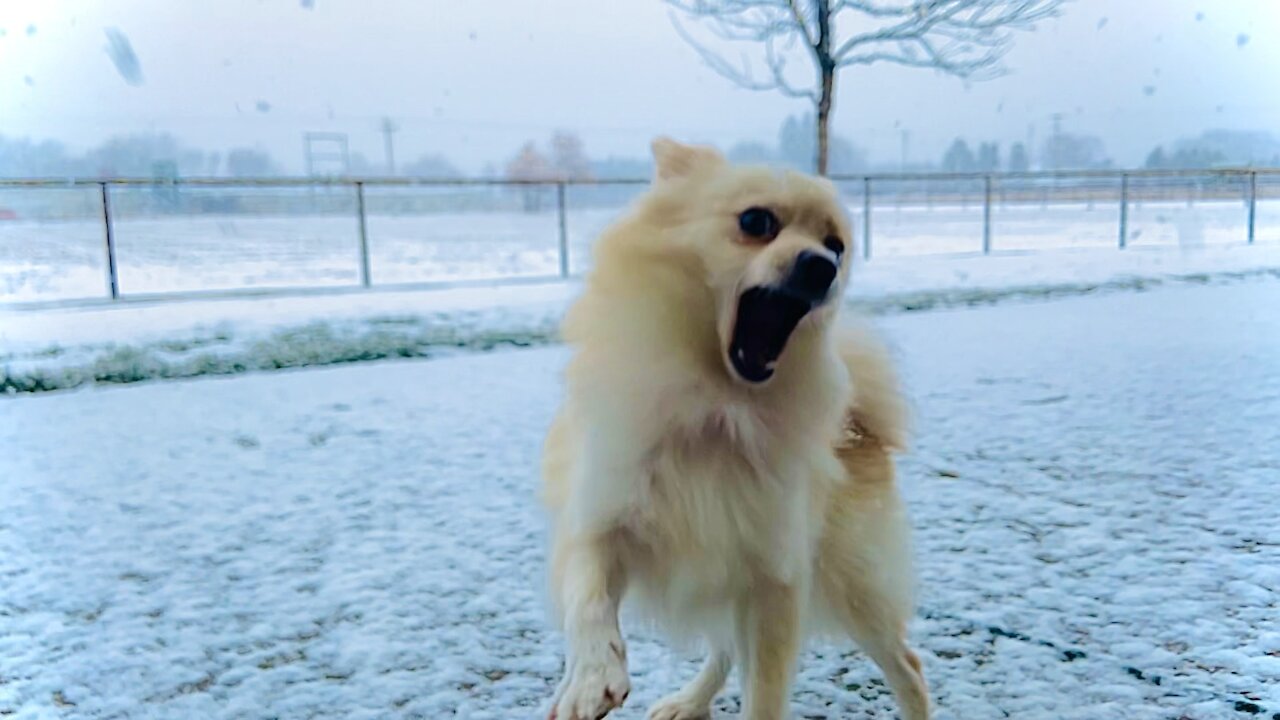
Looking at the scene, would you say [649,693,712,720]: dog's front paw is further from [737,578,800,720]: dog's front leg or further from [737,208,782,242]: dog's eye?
[737,208,782,242]: dog's eye

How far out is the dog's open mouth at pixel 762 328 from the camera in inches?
43.9

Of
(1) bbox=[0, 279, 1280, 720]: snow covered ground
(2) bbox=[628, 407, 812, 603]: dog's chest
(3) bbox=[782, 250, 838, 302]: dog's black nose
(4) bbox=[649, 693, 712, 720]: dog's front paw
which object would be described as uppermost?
(3) bbox=[782, 250, 838, 302]: dog's black nose

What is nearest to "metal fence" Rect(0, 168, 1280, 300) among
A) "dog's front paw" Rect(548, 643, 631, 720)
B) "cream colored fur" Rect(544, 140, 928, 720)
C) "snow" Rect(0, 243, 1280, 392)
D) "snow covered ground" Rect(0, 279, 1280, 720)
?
"snow" Rect(0, 243, 1280, 392)

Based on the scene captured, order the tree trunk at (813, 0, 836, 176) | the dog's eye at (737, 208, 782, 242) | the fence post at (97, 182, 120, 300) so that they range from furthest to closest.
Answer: the fence post at (97, 182, 120, 300)
the tree trunk at (813, 0, 836, 176)
the dog's eye at (737, 208, 782, 242)

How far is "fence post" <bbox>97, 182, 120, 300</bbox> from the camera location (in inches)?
244

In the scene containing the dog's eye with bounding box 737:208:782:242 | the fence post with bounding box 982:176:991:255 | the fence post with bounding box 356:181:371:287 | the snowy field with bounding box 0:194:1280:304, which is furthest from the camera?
the fence post with bounding box 982:176:991:255

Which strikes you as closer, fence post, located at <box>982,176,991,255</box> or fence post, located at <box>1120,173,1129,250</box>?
fence post, located at <box>982,176,991,255</box>

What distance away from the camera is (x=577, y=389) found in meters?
1.25

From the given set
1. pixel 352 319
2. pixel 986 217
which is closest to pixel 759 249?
pixel 352 319

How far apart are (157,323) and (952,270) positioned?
6054 mm

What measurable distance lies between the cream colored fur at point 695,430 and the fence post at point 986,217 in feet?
26.1

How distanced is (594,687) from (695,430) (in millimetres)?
321

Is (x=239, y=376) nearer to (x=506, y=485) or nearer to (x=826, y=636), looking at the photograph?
(x=506, y=485)

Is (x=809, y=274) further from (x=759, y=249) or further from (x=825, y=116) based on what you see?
(x=825, y=116)
